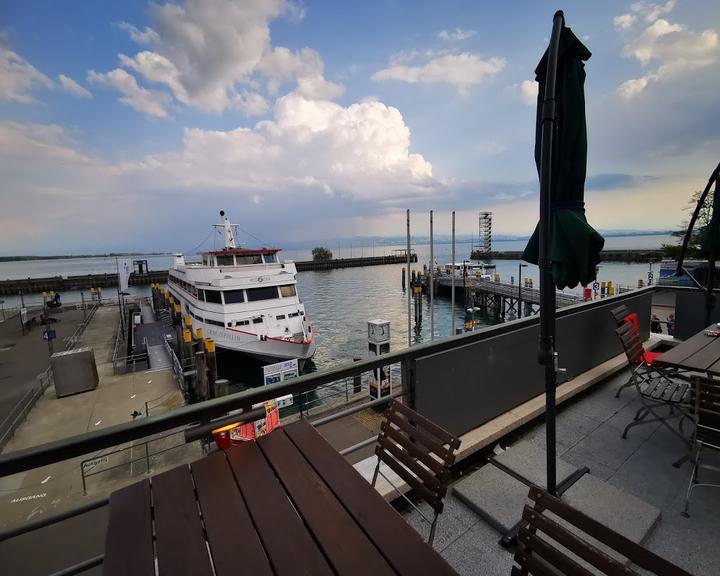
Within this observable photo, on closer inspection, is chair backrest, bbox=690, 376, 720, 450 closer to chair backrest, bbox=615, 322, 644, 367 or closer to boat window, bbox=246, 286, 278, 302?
chair backrest, bbox=615, 322, 644, 367

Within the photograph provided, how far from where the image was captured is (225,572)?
1101 millimetres

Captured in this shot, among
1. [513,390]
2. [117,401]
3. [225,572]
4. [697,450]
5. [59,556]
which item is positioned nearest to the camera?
[225,572]

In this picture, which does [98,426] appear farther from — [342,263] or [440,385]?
[342,263]

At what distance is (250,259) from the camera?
19688mm

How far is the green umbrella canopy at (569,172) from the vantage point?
76.9 inches

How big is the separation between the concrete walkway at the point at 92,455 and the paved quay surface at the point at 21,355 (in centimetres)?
136

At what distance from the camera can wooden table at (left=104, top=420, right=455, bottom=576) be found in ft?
3.72

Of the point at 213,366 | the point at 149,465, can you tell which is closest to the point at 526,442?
the point at 149,465

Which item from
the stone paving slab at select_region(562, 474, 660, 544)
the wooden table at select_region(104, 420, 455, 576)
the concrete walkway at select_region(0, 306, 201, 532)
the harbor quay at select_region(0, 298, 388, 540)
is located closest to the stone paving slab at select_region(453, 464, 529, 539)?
the stone paving slab at select_region(562, 474, 660, 544)

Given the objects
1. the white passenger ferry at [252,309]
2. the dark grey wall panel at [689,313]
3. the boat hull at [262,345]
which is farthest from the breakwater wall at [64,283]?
the dark grey wall panel at [689,313]

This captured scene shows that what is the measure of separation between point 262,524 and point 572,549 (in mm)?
1109

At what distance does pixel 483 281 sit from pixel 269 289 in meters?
26.9

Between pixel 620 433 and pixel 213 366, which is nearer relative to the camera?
pixel 620 433

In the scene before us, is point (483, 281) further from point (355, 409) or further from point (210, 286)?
point (355, 409)
